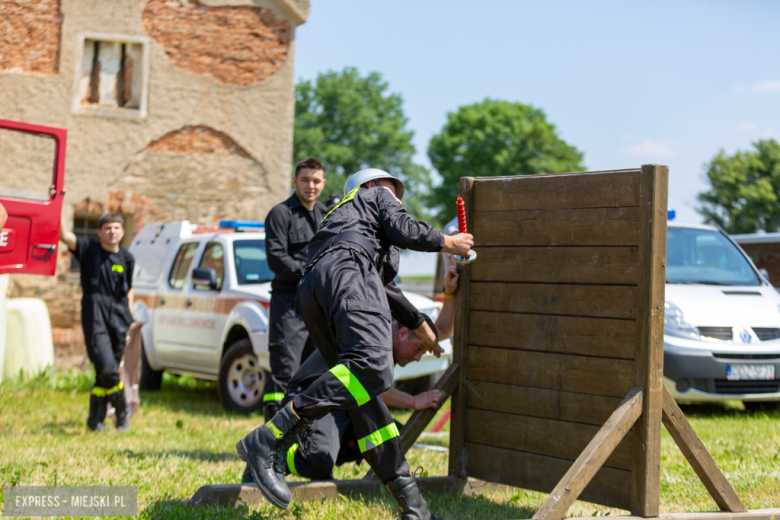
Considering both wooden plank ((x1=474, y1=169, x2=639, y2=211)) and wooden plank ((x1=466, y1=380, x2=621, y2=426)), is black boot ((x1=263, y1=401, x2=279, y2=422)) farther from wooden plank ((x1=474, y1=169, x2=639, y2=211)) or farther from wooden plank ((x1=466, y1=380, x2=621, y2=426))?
wooden plank ((x1=474, y1=169, x2=639, y2=211))

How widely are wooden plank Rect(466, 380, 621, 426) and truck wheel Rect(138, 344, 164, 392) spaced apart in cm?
648

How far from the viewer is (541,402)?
404 cm

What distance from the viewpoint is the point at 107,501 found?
4.02 metres

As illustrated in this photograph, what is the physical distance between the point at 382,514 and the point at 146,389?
6803 mm

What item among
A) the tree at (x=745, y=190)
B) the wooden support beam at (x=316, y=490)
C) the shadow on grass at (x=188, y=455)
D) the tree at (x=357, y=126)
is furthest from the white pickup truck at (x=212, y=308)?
the tree at (x=357, y=126)

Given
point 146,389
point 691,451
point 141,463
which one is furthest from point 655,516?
point 146,389

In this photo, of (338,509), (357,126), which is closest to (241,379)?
(338,509)

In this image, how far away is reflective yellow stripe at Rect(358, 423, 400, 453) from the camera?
3.65 metres

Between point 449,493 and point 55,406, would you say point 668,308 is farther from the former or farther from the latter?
point 55,406

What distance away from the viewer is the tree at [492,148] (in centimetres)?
5131

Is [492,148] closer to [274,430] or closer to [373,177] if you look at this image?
[373,177]

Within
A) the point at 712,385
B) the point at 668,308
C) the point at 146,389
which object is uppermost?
the point at 668,308

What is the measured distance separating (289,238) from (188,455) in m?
1.76

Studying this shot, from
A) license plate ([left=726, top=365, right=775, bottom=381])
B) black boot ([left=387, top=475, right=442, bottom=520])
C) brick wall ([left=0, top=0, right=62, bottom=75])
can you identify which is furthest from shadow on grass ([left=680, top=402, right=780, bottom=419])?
brick wall ([left=0, top=0, right=62, bottom=75])
